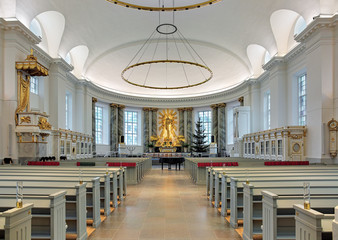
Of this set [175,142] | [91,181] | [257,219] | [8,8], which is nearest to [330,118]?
[257,219]

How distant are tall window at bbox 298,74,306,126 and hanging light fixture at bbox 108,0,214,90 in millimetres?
5686

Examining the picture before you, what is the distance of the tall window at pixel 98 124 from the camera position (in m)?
26.2

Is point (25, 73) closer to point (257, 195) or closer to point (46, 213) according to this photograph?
point (46, 213)

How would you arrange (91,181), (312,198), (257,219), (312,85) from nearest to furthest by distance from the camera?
(312,198) < (257,219) < (91,181) < (312,85)

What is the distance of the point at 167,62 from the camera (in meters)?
22.3

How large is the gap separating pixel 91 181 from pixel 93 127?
61.1 ft

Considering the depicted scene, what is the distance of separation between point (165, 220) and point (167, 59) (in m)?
16.0

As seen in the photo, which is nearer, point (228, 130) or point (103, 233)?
point (103, 233)

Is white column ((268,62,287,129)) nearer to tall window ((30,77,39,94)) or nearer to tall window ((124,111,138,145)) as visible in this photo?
tall window ((30,77,39,94))

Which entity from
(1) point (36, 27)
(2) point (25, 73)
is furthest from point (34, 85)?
(1) point (36, 27)

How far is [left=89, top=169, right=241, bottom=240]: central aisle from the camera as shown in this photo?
5203 millimetres

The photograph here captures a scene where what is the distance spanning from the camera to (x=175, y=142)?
27.6m

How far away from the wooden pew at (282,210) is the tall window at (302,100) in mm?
13137

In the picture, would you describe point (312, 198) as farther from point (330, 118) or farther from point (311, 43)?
point (311, 43)
